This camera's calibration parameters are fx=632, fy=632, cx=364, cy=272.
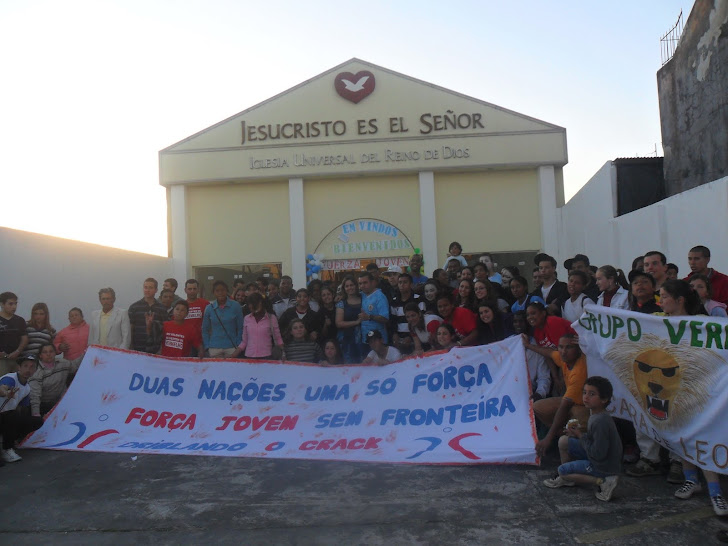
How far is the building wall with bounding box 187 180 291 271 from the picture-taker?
17.8 m

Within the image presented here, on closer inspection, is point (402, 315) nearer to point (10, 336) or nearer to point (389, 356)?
point (389, 356)

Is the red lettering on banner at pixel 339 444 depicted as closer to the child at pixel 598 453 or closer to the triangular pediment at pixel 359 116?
the child at pixel 598 453

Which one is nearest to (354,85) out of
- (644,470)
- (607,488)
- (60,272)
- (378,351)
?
(60,272)

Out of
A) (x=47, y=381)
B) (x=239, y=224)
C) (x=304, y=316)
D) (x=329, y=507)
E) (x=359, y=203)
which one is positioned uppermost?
(x=359, y=203)

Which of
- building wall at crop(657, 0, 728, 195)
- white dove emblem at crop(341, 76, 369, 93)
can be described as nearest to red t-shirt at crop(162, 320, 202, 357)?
building wall at crop(657, 0, 728, 195)

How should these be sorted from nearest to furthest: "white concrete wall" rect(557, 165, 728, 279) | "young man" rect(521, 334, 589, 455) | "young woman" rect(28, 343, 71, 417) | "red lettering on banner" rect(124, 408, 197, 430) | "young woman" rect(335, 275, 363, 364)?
"young man" rect(521, 334, 589, 455), "red lettering on banner" rect(124, 408, 197, 430), "young woman" rect(28, 343, 71, 417), "young woman" rect(335, 275, 363, 364), "white concrete wall" rect(557, 165, 728, 279)

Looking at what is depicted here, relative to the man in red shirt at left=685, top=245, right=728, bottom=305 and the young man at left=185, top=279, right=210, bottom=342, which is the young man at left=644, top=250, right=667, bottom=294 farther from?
the young man at left=185, top=279, right=210, bottom=342

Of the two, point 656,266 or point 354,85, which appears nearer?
point 656,266

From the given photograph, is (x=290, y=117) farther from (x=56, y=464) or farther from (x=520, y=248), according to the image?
(x=56, y=464)

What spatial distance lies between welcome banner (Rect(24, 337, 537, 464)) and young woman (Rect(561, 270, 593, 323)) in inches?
31.4

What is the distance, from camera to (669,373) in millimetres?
4988

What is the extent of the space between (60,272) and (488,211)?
11140 millimetres

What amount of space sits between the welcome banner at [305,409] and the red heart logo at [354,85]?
11.9 metres

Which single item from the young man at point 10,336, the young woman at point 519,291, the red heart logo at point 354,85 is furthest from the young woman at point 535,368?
the red heart logo at point 354,85
